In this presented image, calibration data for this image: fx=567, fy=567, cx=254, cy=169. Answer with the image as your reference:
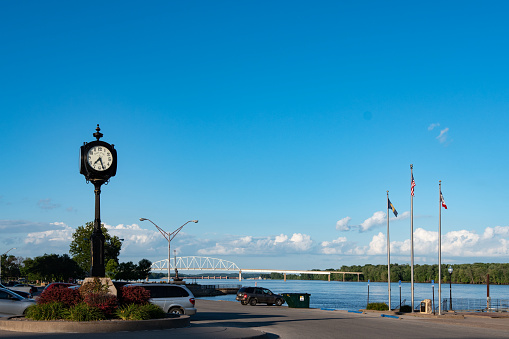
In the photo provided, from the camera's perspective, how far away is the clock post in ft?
67.8

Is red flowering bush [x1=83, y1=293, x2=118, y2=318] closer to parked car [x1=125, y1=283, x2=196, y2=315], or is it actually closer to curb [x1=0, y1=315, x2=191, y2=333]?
curb [x1=0, y1=315, x2=191, y2=333]

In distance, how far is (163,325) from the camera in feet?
63.5

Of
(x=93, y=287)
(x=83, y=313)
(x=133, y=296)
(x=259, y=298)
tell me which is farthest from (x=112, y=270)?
(x=83, y=313)

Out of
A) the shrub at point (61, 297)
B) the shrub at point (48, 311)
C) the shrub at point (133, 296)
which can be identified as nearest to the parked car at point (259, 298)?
the shrub at point (133, 296)

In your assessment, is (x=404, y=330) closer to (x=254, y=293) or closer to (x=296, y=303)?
(x=296, y=303)

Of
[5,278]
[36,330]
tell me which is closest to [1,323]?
[36,330]

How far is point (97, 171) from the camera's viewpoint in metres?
21.1

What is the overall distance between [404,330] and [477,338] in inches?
149

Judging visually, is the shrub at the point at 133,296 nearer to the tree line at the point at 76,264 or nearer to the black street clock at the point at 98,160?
the black street clock at the point at 98,160

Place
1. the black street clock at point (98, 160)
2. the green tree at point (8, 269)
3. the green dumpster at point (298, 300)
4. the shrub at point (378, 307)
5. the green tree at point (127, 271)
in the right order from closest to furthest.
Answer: the black street clock at point (98, 160) < the shrub at point (378, 307) < the green dumpster at point (298, 300) < the green tree at point (127, 271) < the green tree at point (8, 269)

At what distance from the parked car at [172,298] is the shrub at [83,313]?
8.78 meters

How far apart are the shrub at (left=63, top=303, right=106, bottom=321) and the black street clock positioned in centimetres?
482

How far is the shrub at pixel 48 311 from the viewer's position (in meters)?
19.0

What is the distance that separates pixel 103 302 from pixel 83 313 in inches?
38.8
